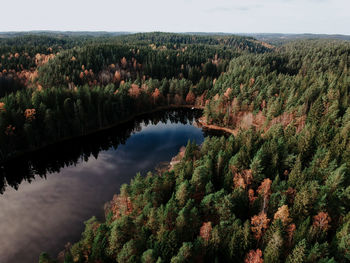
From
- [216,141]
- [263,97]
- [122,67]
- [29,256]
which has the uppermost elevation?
[122,67]

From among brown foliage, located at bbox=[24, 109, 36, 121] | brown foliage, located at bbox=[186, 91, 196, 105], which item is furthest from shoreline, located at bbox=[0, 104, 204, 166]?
brown foliage, located at bbox=[24, 109, 36, 121]

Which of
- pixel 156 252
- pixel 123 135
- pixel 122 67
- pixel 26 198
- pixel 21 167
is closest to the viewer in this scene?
pixel 156 252

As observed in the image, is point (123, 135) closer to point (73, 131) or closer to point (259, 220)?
point (73, 131)

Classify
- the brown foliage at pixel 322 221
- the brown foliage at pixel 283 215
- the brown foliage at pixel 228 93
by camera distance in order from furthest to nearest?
the brown foliage at pixel 228 93, the brown foliage at pixel 283 215, the brown foliage at pixel 322 221

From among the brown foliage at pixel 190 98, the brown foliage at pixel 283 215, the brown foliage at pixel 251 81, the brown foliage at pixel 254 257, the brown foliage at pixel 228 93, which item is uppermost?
the brown foliage at pixel 251 81

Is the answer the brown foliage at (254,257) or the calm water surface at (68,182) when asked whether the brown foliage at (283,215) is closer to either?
the brown foliage at (254,257)

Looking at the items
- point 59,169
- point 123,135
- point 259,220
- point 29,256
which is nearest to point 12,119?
point 59,169

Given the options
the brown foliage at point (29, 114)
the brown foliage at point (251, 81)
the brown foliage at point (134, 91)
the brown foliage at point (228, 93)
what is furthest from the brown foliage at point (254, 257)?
the brown foliage at point (251, 81)
